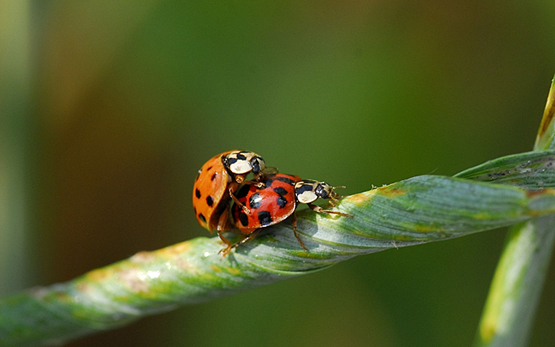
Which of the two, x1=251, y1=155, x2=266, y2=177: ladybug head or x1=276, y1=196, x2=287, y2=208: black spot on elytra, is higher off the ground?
x1=251, y1=155, x2=266, y2=177: ladybug head

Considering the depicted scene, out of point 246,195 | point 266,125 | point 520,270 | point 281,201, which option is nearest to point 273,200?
point 281,201

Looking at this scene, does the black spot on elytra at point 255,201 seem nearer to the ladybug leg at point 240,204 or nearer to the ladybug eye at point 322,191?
the ladybug leg at point 240,204

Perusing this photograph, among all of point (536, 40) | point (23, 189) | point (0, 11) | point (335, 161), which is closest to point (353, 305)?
point (335, 161)

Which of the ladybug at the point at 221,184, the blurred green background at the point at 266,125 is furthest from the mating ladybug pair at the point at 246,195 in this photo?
the blurred green background at the point at 266,125

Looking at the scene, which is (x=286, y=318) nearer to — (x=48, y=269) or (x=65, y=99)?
(x=48, y=269)

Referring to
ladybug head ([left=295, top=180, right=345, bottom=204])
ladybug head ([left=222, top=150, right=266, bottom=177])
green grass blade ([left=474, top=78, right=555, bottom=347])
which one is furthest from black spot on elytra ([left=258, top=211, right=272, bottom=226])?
green grass blade ([left=474, top=78, right=555, bottom=347])

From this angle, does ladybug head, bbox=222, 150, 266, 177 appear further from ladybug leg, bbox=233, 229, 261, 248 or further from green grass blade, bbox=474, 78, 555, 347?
green grass blade, bbox=474, 78, 555, 347
